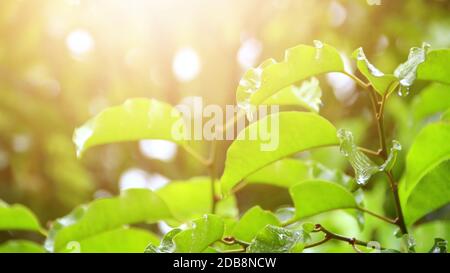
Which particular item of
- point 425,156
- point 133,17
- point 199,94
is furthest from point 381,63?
point 425,156

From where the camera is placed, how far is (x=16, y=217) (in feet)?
3.29

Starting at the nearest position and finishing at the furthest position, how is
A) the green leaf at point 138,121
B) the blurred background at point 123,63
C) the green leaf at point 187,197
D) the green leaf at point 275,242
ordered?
the green leaf at point 275,242 < the green leaf at point 138,121 < the green leaf at point 187,197 < the blurred background at point 123,63

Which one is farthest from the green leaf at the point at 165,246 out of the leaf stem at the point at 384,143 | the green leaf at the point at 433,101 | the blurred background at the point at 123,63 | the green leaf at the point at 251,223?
the blurred background at the point at 123,63

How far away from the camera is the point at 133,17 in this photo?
7.38 ft

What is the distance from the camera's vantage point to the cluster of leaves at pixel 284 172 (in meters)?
0.69

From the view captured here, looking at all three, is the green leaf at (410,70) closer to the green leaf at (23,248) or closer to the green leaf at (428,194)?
the green leaf at (428,194)

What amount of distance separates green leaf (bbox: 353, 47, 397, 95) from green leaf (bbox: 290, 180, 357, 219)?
0.16m

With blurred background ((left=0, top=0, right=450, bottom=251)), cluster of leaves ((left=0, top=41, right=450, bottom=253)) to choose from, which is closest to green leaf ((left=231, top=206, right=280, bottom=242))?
cluster of leaves ((left=0, top=41, right=450, bottom=253))

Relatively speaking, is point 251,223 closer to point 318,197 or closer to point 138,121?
point 318,197

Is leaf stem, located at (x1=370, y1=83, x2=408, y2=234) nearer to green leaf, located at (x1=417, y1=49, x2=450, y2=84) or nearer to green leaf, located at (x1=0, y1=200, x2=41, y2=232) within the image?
green leaf, located at (x1=417, y1=49, x2=450, y2=84)

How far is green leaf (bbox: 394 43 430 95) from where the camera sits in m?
0.67

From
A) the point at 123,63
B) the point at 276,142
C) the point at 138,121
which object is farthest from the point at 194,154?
the point at 123,63

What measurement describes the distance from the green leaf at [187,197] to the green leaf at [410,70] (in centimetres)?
50
